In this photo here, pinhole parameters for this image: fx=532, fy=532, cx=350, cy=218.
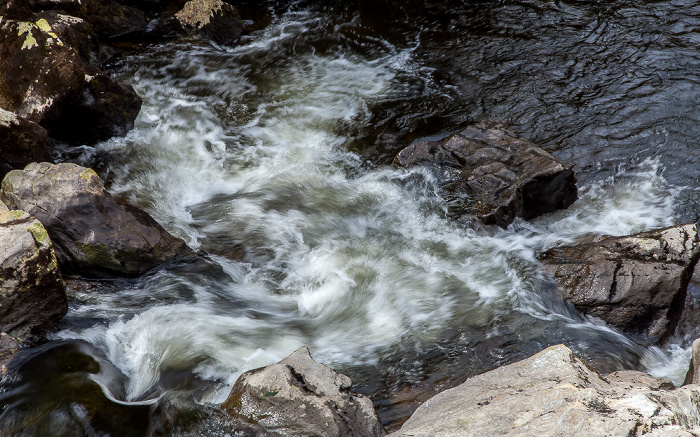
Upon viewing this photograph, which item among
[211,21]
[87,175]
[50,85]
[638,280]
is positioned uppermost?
[211,21]

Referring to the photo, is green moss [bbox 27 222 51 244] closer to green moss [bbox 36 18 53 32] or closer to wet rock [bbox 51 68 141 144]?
wet rock [bbox 51 68 141 144]

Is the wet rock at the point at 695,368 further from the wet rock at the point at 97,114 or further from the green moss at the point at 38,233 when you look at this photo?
the wet rock at the point at 97,114

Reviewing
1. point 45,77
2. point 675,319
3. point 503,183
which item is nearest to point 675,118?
point 503,183

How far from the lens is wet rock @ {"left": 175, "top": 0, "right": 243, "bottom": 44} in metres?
8.78

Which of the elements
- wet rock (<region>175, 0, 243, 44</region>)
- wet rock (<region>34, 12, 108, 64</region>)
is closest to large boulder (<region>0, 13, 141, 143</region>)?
wet rock (<region>34, 12, 108, 64</region>)

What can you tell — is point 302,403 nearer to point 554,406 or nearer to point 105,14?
point 554,406

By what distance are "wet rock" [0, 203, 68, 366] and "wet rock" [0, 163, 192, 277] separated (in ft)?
1.69

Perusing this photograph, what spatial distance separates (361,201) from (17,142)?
3437 mm

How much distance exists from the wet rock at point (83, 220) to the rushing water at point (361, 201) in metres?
0.25

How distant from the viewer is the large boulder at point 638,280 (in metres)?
4.30

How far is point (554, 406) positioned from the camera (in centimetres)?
243

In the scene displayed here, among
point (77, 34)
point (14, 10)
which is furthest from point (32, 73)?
point (77, 34)

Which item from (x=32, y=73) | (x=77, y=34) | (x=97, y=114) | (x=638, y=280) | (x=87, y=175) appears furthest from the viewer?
(x=77, y=34)

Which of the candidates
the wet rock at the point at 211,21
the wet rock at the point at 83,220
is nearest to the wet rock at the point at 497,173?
the wet rock at the point at 83,220
